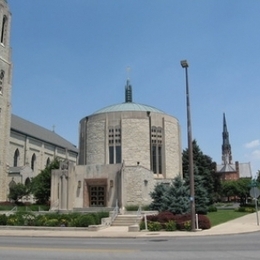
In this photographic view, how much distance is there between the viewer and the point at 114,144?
43.0 m

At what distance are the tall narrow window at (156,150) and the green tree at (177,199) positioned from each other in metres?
12.7

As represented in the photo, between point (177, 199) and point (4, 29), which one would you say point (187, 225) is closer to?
point (177, 199)

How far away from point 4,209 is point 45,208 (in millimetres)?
4340

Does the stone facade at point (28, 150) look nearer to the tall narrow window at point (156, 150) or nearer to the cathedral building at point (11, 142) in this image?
the cathedral building at point (11, 142)

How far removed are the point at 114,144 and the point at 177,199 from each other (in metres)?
15.8

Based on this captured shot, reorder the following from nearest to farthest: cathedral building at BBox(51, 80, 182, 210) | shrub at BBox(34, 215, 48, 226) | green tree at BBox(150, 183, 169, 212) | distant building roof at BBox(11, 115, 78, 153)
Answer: shrub at BBox(34, 215, 48, 226), green tree at BBox(150, 183, 169, 212), cathedral building at BBox(51, 80, 182, 210), distant building roof at BBox(11, 115, 78, 153)

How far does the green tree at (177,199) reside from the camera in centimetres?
2819

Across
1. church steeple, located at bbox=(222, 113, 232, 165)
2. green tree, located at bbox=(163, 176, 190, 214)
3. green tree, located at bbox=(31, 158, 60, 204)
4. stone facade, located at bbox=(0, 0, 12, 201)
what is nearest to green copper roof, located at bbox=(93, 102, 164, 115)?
green tree, located at bbox=(31, 158, 60, 204)

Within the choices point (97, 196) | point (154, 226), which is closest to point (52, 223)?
point (154, 226)

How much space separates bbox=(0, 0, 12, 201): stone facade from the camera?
2015 inches

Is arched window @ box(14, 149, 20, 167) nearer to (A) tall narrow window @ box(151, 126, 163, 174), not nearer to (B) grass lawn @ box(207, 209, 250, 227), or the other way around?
(A) tall narrow window @ box(151, 126, 163, 174)

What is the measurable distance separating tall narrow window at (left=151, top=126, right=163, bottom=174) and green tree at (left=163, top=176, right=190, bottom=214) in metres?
12.7

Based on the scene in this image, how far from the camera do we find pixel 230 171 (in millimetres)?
154375

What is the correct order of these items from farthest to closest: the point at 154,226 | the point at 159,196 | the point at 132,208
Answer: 1. the point at 132,208
2. the point at 159,196
3. the point at 154,226
